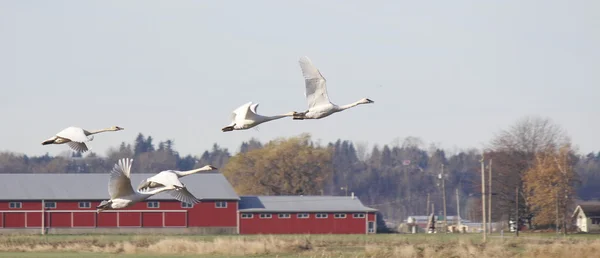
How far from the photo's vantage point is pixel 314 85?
33719 millimetres

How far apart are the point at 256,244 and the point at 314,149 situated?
78448 mm

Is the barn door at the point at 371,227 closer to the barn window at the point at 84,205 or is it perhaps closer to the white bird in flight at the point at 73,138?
the barn window at the point at 84,205

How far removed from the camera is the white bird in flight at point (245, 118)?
1282 inches

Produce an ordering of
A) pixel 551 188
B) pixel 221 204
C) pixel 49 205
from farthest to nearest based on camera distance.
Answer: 1. pixel 551 188
2. pixel 221 204
3. pixel 49 205

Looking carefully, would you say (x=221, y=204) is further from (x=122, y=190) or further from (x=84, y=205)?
(x=122, y=190)

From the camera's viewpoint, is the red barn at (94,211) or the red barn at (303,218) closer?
the red barn at (94,211)

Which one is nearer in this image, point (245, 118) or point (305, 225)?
point (245, 118)

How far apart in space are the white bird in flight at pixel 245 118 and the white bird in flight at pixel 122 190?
2554 millimetres

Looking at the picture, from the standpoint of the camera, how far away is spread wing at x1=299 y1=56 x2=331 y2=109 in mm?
33656

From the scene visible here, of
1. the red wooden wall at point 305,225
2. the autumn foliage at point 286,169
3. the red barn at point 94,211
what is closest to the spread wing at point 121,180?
the red barn at point 94,211

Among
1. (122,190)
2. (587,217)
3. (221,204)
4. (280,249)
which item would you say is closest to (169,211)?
(221,204)

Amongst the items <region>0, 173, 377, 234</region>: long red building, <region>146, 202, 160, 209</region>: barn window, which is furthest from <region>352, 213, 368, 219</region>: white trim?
<region>146, 202, 160, 209</region>: barn window

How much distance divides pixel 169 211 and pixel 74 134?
241ft

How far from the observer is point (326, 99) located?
3369cm
